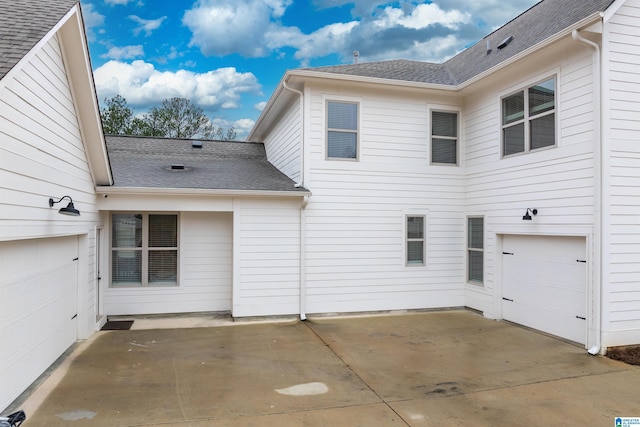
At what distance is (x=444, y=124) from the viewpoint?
9211 millimetres

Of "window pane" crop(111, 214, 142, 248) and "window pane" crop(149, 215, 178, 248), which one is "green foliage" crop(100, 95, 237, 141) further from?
"window pane" crop(149, 215, 178, 248)

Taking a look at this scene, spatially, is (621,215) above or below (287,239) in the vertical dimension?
above

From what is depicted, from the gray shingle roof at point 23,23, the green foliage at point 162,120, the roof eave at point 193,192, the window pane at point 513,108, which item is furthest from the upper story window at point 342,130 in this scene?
the green foliage at point 162,120

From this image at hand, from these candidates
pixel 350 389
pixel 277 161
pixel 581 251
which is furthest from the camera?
pixel 277 161

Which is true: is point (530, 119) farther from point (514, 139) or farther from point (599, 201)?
point (599, 201)

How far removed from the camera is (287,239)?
821 cm

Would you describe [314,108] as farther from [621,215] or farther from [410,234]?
[621,215]

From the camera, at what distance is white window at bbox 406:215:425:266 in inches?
349

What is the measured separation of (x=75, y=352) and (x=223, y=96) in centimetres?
2672

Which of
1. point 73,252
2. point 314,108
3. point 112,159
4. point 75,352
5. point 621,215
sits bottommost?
point 75,352

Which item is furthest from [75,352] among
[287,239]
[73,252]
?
[287,239]

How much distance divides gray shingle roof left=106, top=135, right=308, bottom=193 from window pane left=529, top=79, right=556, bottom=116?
14.7ft

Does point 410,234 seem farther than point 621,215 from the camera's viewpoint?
Yes

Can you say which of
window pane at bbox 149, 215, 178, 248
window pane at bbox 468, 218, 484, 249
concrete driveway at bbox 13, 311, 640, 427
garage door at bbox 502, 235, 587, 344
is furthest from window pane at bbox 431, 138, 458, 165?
window pane at bbox 149, 215, 178, 248
